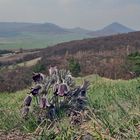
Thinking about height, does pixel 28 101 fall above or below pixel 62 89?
below

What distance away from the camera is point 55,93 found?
15.9ft

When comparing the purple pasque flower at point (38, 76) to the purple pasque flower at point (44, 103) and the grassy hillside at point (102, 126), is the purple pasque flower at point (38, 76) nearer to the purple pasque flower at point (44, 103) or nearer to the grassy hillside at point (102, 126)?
the purple pasque flower at point (44, 103)

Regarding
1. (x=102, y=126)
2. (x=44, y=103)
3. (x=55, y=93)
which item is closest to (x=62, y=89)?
(x=55, y=93)

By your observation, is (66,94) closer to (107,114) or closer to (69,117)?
(69,117)

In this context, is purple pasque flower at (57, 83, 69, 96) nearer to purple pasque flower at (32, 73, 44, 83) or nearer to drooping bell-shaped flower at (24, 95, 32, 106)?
purple pasque flower at (32, 73, 44, 83)

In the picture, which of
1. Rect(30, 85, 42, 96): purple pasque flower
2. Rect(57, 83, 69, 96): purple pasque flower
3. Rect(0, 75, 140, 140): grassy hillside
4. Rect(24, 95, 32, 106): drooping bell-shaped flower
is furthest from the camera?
Rect(24, 95, 32, 106): drooping bell-shaped flower

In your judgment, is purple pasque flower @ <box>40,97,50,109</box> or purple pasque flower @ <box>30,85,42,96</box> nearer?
purple pasque flower @ <box>40,97,50,109</box>

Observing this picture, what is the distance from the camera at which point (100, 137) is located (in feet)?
11.3

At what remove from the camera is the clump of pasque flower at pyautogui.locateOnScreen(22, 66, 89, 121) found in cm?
480

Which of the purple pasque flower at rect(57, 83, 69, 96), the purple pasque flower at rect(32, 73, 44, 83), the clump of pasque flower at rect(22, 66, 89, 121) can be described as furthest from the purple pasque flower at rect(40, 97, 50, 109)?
the purple pasque flower at rect(32, 73, 44, 83)

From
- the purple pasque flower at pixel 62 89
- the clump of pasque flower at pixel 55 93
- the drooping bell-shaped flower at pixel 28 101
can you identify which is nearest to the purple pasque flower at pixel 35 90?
the clump of pasque flower at pixel 55 93

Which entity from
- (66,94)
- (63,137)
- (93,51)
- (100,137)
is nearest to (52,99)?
(66,94)

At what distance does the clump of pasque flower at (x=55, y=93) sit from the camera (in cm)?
480

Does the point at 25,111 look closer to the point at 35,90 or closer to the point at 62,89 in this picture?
the point at 35,90
